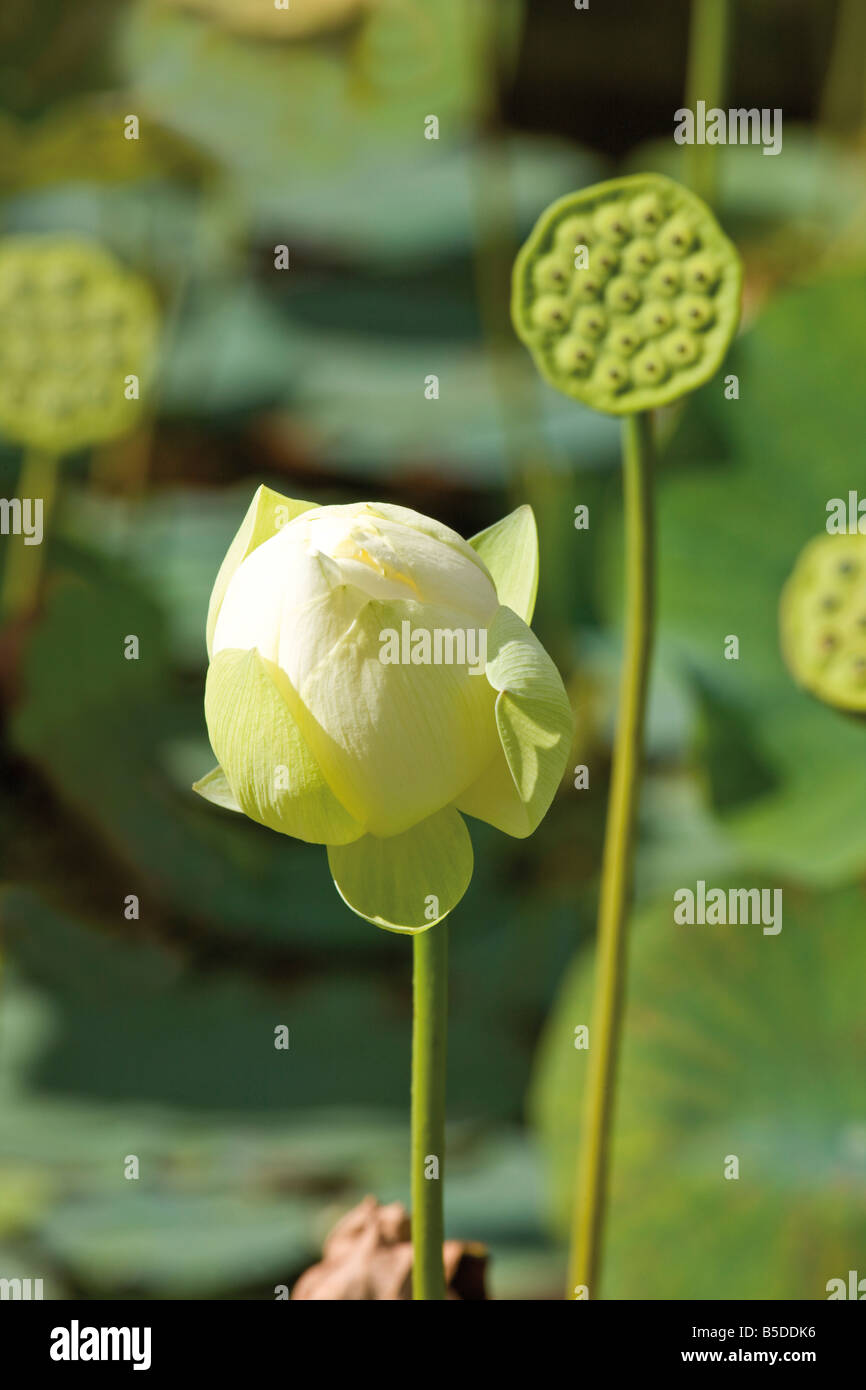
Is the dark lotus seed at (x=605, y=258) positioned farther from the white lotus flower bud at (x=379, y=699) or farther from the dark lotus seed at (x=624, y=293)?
the white lotus flower bud at (x=379, y=699)

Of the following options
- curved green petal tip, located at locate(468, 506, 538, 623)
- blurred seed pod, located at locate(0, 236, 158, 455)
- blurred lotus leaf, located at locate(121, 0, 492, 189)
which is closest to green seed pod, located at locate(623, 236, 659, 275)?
curved green petal tip, located at locate(468, 506, 538, 623)

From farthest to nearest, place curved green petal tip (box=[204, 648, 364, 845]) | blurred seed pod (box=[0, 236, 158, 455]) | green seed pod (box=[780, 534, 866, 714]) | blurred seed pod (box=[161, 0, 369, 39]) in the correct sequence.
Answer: blurred seed pod (box=[161, 0, 369, 39]) → blurred seed pod (box=[0, 236, 158, 455]) → green seed pod (box=[780, 534, 866, 714]) → curved green petal tip (box=[204, 648, 364, 845])

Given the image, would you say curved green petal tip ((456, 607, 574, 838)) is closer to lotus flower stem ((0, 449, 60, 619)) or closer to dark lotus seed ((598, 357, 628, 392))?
dark lotus seed ((598, 357, 628, 392))

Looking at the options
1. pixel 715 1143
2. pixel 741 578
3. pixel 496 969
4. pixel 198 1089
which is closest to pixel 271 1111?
pixel 198 1089

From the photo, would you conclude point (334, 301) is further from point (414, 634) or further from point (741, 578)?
point (414, 634)

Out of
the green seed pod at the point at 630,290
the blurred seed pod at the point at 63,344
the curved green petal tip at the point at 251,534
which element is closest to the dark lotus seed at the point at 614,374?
the green seed pod at the point at 630,290
